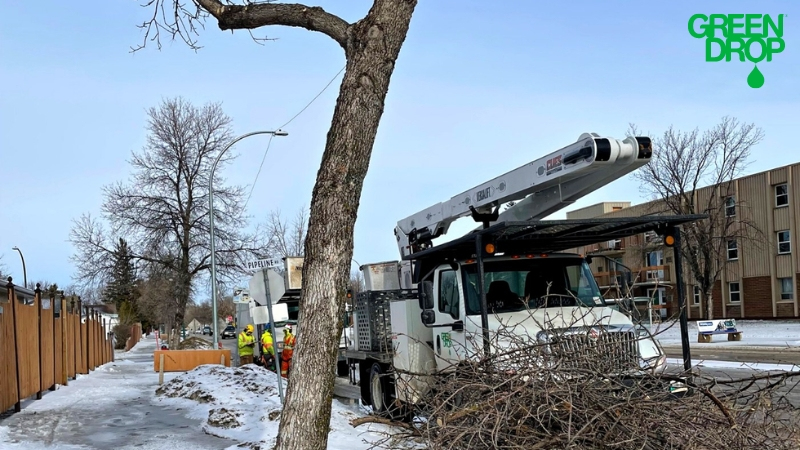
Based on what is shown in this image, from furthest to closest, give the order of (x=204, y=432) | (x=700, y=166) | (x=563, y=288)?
1. (x=700, y=166)
2. (x=204, y=432)
3. (x=563, y=288)

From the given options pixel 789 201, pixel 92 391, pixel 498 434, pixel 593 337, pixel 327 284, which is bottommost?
pixel 92 391

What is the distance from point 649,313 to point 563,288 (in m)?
2.62

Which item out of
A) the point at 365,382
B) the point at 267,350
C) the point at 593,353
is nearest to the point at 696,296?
the point at 267,350

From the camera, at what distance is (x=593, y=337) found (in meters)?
5.98

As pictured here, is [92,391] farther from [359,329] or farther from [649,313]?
[649,313]

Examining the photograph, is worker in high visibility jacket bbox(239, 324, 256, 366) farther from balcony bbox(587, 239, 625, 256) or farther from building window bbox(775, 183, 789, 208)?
building window bbox(775, 183, 789, 208)

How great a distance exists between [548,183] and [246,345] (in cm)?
1715

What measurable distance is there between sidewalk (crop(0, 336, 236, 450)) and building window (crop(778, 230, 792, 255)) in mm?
37118

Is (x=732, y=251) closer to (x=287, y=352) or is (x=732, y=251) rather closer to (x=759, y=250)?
(x=759, y=250)

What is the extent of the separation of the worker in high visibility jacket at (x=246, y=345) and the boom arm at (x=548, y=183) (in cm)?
1321

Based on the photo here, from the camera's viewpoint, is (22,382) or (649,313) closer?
(649,313)

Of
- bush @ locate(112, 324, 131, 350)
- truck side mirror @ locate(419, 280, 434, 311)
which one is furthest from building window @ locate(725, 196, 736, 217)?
bush @ locate(112, 324, 131, 350)

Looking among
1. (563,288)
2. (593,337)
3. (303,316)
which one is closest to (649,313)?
(593,337)

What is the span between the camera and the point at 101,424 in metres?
13.0
